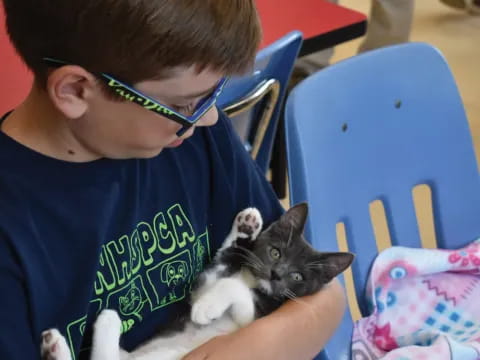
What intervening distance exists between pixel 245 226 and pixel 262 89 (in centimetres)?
45

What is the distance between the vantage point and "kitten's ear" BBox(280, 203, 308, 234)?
1053 millimetres

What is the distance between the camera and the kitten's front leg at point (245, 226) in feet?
Answer: 3.39

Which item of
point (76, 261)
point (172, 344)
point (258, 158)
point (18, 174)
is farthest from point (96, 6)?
point (258, 158)

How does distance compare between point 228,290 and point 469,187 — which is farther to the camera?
point 469,187

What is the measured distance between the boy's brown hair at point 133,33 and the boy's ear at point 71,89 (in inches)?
0.5

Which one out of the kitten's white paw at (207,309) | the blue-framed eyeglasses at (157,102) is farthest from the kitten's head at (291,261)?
the blue-framed eyeglasses at (157,102)

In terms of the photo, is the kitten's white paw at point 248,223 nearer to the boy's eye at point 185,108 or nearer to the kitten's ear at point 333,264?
the kitten's ear at point 333,264

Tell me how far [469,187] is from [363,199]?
0.26m

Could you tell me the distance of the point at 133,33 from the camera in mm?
710

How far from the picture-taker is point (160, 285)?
959 mm

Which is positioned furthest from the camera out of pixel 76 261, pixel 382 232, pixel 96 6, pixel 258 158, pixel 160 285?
pixel 382 232

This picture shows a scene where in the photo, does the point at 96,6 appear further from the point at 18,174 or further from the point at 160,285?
the point at 160,285

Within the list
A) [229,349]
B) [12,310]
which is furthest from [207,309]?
[12,310]

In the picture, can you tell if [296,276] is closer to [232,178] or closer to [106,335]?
[232,178]
